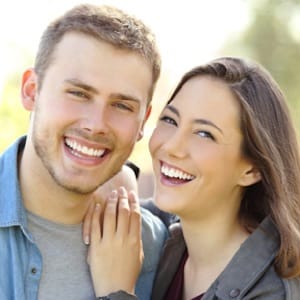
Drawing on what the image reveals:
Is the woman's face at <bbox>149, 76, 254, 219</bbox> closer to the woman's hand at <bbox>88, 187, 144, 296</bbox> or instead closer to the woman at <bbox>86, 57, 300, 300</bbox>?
the woman at <bbox>86, 57, 300, 300</bbox>

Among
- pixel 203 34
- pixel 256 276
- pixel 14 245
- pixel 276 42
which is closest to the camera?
pixel 14 245

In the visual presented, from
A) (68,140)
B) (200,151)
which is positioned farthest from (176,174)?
(68,140)

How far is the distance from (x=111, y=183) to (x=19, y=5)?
633 cm

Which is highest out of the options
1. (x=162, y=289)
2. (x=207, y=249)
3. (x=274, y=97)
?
(x=274, y=97)

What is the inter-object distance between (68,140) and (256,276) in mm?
693

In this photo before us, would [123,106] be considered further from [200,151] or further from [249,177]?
[249,177]

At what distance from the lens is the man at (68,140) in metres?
2.22

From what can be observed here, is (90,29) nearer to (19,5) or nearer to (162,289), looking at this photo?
(162,289)

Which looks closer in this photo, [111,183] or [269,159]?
[269,159]

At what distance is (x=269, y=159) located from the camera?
2.37m

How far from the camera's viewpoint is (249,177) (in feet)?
8.04

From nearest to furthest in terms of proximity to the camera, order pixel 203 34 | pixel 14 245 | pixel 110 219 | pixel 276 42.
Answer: pixel 14 245 → pixel 110 219 → pixel 276 42 → pixel 203 34

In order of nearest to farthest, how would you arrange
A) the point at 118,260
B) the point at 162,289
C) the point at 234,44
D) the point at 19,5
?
the point at 118,260 → the point at 162,289 → the point at 19,5 → the point at 234,44

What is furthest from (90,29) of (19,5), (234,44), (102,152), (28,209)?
(234,44)
